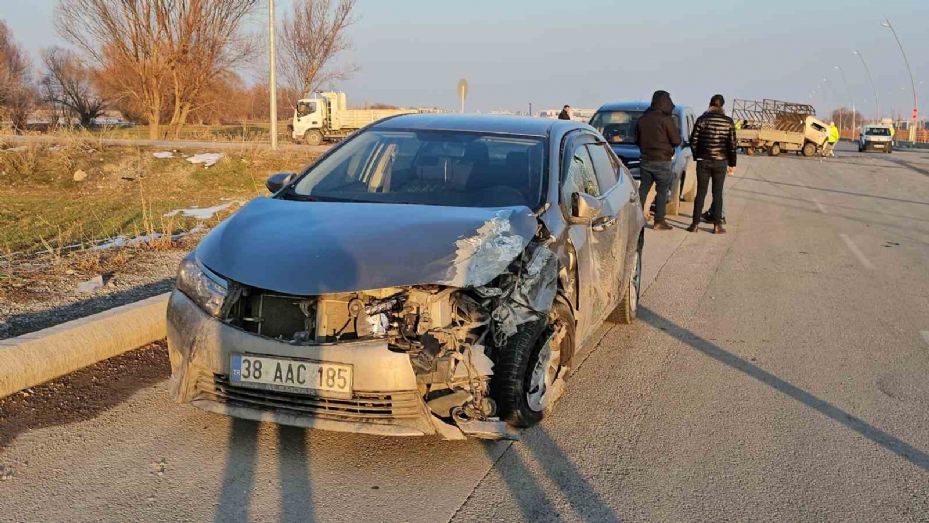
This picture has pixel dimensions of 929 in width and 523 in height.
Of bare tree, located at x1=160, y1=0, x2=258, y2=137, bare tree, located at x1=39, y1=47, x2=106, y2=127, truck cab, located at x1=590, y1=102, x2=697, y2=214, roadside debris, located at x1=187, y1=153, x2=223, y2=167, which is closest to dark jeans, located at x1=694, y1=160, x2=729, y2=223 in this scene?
truck cab, located at x1=590, y1=102, x2=697, y2=214

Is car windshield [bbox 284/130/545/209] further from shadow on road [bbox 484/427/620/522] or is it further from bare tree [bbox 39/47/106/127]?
bare tree [bbox 39/47/106/127]

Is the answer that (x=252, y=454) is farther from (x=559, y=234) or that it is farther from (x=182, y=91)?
(x=182, y=91)

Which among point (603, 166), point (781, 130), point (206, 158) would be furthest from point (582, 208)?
point (781, 130)

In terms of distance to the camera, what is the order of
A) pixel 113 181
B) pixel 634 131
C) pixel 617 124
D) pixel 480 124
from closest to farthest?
pixel 480 124, pixel 634 131, pixel 617 124, pixel 113 181

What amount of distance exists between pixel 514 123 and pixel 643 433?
8.01 feet

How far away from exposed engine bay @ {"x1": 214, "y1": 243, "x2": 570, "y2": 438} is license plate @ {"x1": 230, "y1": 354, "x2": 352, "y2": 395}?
0.36 ft

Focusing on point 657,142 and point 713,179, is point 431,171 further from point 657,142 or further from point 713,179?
point 713,179

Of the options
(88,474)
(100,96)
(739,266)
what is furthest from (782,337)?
(100,96)

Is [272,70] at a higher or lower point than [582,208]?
higher

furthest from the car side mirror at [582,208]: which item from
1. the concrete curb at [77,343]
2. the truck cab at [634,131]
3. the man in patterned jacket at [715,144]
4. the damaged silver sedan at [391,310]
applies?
the truck cab at [634,131]

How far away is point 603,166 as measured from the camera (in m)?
6.35

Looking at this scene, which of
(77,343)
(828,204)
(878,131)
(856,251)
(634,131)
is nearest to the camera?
(77,343)

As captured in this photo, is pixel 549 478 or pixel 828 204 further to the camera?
pixel 828 204

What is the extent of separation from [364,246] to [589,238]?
1.70 metres
